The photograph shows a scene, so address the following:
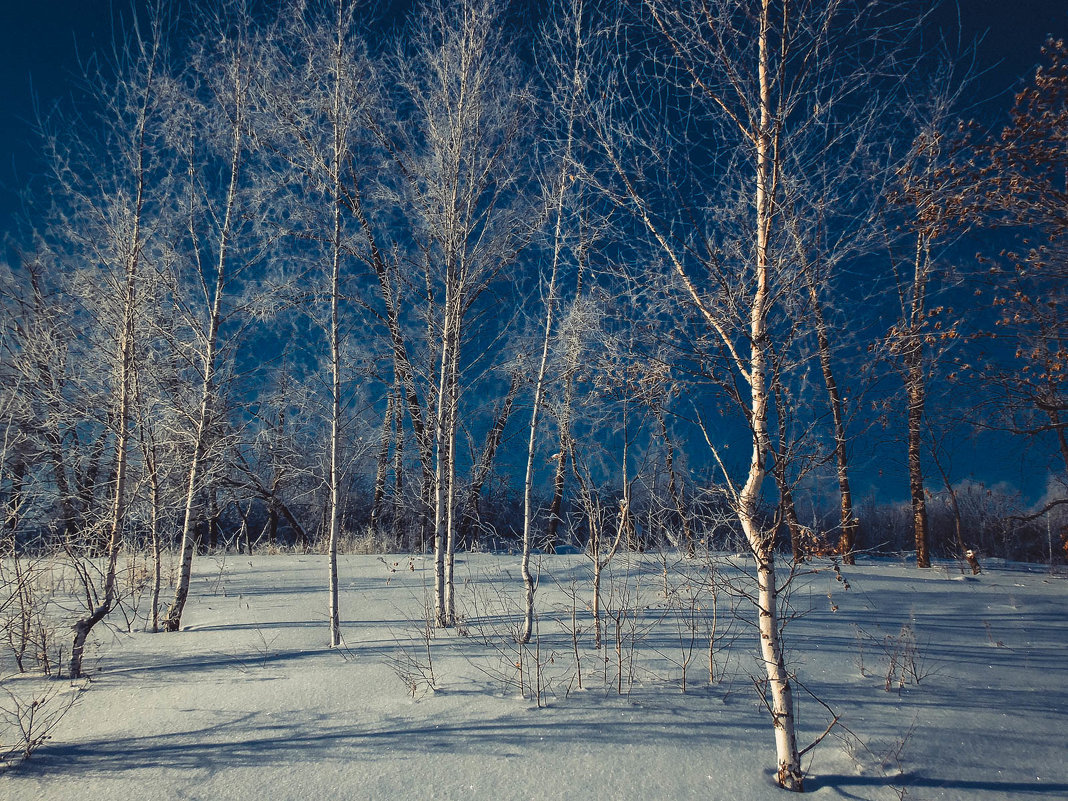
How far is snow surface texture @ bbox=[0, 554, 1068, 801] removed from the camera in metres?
3.41

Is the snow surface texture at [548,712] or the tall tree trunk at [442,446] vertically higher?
the tall tree trunk at [442,446]

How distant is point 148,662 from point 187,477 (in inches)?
88.0

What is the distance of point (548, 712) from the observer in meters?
4.16

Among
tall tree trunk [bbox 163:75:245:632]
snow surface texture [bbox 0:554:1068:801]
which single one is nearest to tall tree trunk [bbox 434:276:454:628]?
snow surface texture [bbox 0:554:1068:801]

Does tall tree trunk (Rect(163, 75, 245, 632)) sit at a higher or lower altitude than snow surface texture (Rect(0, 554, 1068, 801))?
higher

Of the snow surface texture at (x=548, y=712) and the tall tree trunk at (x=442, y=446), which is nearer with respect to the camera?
the snow surface texture at (x=548, y=712)

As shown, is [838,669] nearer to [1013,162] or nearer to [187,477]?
[1013,162]

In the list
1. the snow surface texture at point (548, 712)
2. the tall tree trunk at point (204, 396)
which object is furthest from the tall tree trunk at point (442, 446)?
the tall tree trunk at point (204, 396)

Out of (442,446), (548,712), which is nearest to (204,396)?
(442,446)

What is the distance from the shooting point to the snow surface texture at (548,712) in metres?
3.41

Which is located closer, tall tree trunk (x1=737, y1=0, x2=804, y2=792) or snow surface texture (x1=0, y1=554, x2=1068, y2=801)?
tall tree trunk (x1=737, y1=0, x2=804, y2=792)

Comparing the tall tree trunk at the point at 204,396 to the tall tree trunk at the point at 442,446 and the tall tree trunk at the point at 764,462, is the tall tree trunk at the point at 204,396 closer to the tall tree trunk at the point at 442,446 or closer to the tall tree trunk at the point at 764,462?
the tall tree trunk at the point at 442,446

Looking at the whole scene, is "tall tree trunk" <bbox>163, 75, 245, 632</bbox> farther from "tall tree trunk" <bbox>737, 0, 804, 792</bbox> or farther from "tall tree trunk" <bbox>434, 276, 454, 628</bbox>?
"tall tree trunk" <bbox>737, 0, 804, 792</bbox>

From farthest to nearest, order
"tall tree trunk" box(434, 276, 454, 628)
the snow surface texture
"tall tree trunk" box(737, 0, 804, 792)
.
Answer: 1. "tall tree trunk" box(434, 276, 454, 628)
2. the snow surface texture
3. "tall tree trunk" box(737, 0, 804, 792)
